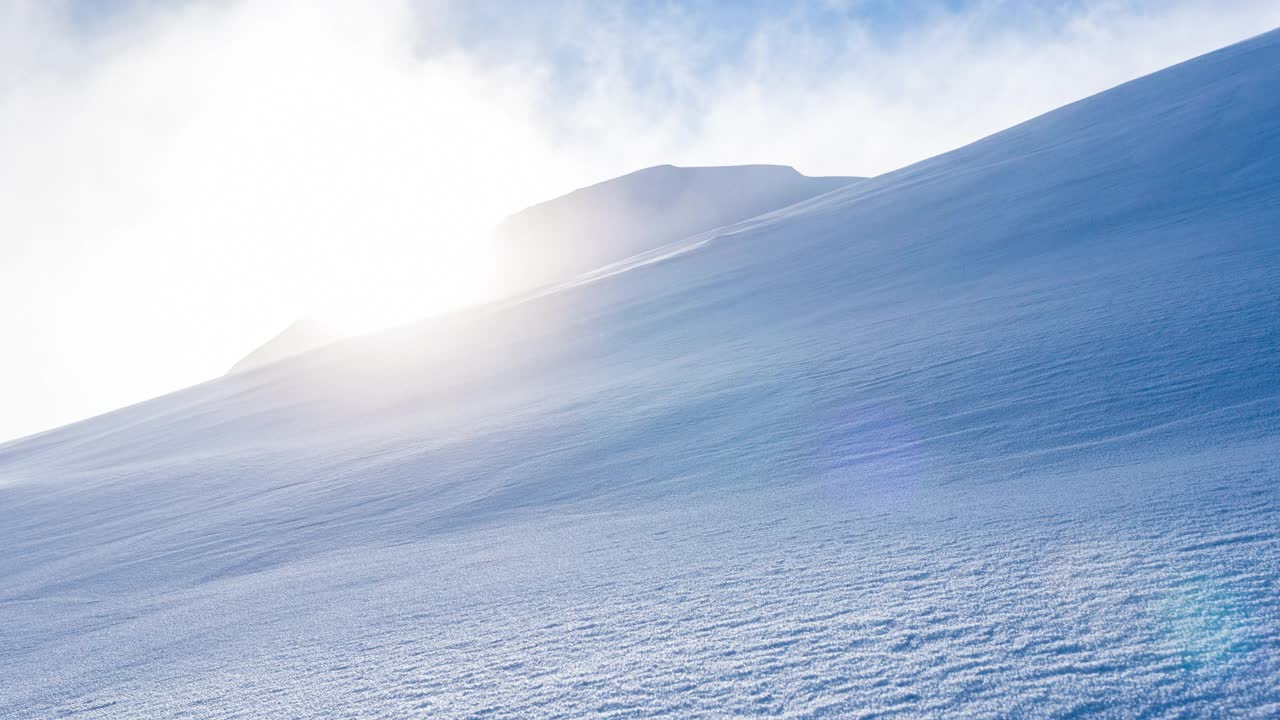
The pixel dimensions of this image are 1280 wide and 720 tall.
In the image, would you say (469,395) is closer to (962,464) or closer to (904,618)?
(962,464)

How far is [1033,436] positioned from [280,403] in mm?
14089

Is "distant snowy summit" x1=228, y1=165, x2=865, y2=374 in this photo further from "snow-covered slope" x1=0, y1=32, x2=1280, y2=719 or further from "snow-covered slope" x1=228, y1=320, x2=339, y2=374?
"snow-covered slope" x1=0, y1=32, x2=1280, y2=719

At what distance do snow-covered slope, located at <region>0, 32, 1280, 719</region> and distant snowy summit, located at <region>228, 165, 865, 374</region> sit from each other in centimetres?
2926

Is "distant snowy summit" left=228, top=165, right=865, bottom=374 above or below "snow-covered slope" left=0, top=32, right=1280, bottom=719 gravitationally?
above

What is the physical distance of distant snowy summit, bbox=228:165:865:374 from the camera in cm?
4347

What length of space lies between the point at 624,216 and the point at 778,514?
4527 centimetres

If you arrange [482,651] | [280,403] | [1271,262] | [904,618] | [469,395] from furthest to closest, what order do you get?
[280,403]
[469,395]
[1271,262]
[482,651]
[904,618]

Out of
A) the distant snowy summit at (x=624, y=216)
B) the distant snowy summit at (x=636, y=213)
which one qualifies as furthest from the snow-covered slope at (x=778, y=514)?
the distant snowy summit at (x=636, y=213)

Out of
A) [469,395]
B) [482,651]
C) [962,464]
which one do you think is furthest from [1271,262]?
[469,395]

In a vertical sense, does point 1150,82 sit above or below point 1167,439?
above

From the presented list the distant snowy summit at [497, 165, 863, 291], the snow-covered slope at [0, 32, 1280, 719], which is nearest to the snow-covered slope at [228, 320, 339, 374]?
the distant snowy summit at [497, 165, 863, 291]

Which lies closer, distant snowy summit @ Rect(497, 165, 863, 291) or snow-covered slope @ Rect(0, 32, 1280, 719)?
snow-covered slope @ Rect(0, 32, 1280, 719)

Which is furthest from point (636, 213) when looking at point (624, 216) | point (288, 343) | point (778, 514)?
point (778, 514)

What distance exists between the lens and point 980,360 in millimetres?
7215
